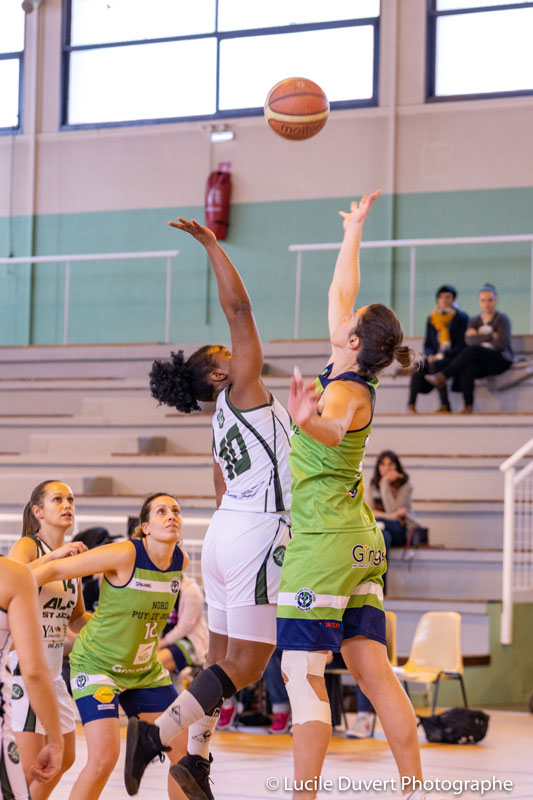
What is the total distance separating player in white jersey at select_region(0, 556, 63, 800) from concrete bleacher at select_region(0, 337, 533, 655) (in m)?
5.59

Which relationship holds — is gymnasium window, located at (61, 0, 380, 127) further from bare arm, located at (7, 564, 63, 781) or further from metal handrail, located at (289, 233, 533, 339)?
bare arm, located at (7, 564, 63, 781)

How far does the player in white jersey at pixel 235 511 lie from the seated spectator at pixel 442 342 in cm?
650

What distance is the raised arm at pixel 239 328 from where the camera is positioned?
396 centimetres

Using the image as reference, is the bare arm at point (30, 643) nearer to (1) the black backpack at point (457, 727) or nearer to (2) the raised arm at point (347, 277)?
(2) the raised arm at point (347, 277)

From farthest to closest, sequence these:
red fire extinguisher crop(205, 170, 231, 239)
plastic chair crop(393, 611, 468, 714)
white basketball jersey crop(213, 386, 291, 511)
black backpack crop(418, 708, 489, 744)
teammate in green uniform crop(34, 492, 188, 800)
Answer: red fire extinguisher crop(205, 170, 231, 239) → plastic chair crop(393, 611, 468, 714) → black backpack crop(418, 708, 489, 744) → teammate in green uniform crop(34, 492, 188, 800) → white basketball jersey crop(213, 386, 291, 511)

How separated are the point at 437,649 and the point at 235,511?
4200 millimetres

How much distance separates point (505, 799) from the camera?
4969 mm

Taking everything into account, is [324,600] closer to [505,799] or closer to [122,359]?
[505,799]

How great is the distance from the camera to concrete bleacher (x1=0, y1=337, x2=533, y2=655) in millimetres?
9023

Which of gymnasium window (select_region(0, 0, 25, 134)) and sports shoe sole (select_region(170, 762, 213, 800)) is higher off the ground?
gymnasium window (select_region(0, 0, 25, 134))

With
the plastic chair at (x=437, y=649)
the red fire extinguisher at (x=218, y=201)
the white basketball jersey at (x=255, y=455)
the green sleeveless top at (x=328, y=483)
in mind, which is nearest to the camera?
the green sleeveless top at (x=328, y=483)

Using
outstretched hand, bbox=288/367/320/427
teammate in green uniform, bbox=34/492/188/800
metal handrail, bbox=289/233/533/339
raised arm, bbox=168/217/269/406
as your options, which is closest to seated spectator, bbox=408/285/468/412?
metal handrail, bbox=289/233/533/339

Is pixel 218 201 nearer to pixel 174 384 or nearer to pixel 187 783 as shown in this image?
pixel 174 384

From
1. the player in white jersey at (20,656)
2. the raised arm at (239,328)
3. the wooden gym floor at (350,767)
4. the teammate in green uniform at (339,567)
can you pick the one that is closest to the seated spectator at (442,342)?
the wooden gym floor at (350,767)
